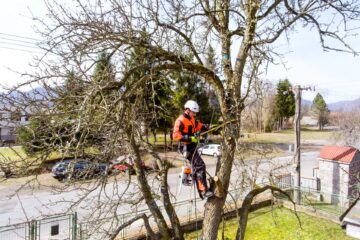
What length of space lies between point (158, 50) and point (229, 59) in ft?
4.71

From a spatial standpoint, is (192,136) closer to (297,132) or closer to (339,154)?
(297,132)

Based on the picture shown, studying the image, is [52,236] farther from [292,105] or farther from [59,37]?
[292,105]

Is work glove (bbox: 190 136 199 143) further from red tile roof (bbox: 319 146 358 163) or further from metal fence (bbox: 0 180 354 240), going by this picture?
red tile roof (bbox: 319 146 358 163)

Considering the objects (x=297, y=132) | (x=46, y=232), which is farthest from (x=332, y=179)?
(x=46, y=232)

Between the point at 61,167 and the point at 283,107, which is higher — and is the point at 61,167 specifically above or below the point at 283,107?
below

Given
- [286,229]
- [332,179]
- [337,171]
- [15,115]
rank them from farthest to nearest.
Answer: [332,179]
[337,171]
[286,229]
[15,115]

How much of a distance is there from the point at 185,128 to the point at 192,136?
26cm

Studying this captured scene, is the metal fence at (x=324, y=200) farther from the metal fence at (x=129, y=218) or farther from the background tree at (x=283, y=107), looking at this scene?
the background tree at (x=283, y=107)

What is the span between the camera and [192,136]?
15.5 feet

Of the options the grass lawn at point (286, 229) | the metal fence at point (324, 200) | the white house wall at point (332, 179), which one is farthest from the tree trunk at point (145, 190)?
the white house wall at point (332, 179)

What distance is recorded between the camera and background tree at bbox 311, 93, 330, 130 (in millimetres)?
56656

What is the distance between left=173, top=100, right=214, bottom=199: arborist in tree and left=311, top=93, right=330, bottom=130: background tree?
56975 mm

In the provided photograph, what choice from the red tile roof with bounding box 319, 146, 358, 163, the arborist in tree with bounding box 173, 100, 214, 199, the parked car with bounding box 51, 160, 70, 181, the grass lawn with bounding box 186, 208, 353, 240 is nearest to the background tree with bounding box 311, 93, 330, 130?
the red tile roof with bounding box 319, 146, 358, 163

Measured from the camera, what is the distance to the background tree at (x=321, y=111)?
56656 mm
